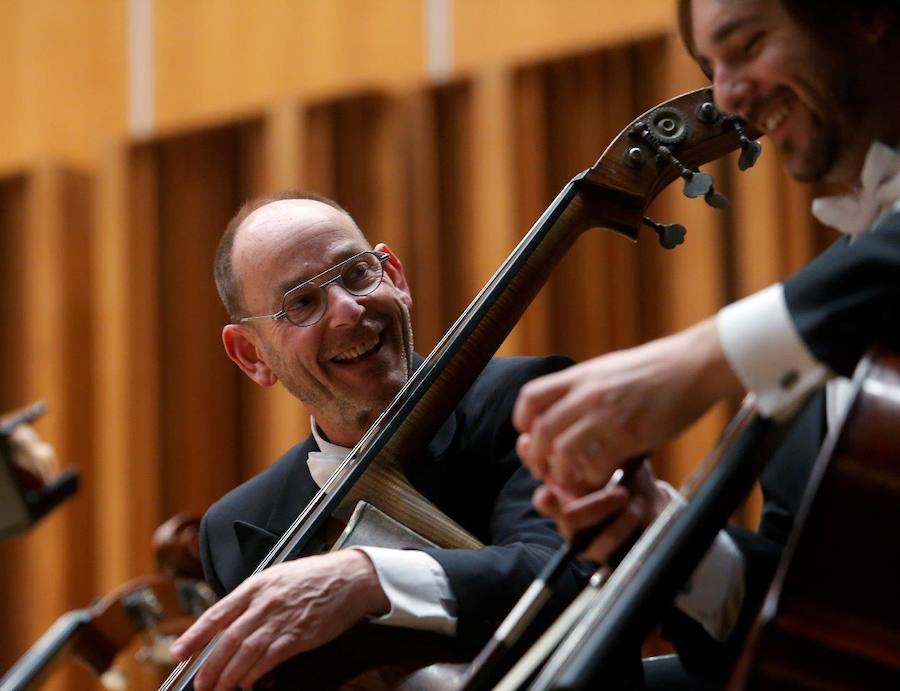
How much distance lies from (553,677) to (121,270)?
12.5 feet

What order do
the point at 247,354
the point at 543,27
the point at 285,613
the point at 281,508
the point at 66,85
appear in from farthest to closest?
the point at 66,85
the point at 543,27
the point at 247,354
the point at 281,508
the point at 285,613

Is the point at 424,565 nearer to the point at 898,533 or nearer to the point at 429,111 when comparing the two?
the point at 898,533

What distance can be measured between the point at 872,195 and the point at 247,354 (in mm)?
1225

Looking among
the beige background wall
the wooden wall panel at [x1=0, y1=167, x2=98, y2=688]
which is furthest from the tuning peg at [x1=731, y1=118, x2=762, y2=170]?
the wooden wall panel at [x1=0, y1=167, x2=98, y2=688]

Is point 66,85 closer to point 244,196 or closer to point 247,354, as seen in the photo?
point 244,196

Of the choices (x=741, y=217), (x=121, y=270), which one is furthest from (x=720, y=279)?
(x=121, y=270)

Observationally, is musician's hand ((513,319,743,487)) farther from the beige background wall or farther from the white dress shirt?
the beige background wall

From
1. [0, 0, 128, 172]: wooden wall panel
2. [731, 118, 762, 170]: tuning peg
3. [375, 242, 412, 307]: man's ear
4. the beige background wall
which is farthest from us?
[0, 0, 128, 172]: wooden wall panel

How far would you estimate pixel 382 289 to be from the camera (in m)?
1.88

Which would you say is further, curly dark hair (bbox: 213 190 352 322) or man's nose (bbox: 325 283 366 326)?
curly dark hair (bbox: 213 190 352 322)

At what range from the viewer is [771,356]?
3.19 ft

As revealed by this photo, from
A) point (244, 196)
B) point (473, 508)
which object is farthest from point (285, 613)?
point (244, 196)

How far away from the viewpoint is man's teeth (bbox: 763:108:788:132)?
3.67 feet

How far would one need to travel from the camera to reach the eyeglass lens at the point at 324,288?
73.6 inches
